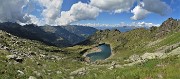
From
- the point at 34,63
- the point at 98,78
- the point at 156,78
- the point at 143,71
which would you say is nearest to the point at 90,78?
the point at 98,78

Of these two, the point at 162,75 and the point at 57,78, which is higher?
the point at 162,75

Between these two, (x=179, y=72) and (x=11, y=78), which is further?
(x=11, y=78)

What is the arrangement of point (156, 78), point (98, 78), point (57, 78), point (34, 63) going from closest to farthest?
1. point (156, 78)
2. point (98, 78)
3. point (57, 78)
4. point (34, 63)

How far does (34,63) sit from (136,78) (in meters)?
29.6

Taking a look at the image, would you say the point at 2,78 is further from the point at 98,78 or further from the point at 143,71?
the point at 143,71

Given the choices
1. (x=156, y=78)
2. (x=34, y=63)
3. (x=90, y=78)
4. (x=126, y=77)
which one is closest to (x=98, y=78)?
(x=90, y=78)

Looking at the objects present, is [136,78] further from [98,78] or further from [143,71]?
[98,78]

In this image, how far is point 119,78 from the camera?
63.5 ft

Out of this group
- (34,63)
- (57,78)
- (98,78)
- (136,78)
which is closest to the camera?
(136,78)

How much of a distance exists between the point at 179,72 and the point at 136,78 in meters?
2.55

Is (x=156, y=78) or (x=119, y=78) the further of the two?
(x=119, y=78)

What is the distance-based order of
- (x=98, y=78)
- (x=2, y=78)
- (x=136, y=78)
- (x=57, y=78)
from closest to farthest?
(x=136, y=78) < (x=98, y=78) < (x=2, y=78) < (x=57, y=78)

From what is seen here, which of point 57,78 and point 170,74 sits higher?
point 170,74

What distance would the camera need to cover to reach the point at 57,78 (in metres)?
31.5
